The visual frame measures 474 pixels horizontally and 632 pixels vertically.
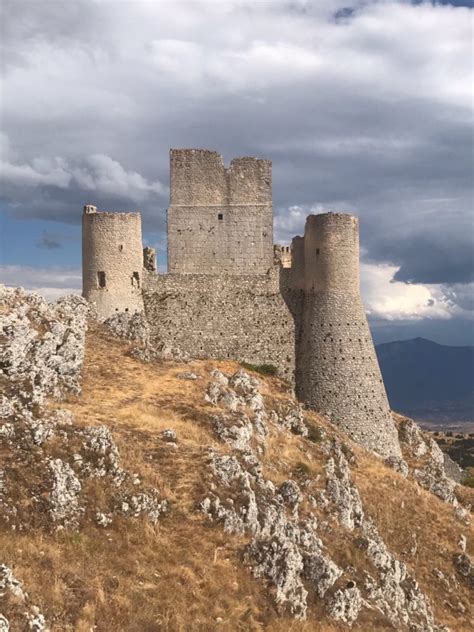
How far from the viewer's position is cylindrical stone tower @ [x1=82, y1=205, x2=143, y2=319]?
3928 centimetres

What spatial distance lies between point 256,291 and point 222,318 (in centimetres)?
252

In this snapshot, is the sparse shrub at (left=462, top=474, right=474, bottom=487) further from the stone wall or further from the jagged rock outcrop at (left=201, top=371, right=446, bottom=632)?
the jagged rock outcrop at (left=201, top=371, right=446, bottom=632)

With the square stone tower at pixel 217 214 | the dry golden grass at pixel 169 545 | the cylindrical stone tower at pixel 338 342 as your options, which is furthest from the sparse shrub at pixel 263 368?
the dry golden grass at pixel 169 545

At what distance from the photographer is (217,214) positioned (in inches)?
1642

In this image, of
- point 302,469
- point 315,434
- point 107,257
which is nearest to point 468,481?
point 315,434

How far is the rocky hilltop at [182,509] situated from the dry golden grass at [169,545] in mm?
47

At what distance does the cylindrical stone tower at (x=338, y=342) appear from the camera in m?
40.2

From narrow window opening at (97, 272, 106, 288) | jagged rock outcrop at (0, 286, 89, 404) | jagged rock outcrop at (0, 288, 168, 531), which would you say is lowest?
jagged rock outcrop at (0, 288, 168, 531)

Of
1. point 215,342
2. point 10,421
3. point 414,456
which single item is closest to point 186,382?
point 10,421

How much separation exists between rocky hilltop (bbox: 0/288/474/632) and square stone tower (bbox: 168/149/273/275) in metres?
9.87

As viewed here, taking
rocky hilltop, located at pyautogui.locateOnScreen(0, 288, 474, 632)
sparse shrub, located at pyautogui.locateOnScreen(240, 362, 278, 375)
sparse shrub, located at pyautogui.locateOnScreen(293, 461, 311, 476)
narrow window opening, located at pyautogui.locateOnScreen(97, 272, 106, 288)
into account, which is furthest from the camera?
sparse shrub, located at pyautogui.locateOnScreen(240, 362, 278, 375)

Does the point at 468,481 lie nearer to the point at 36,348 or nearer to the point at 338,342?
the point at 338,342

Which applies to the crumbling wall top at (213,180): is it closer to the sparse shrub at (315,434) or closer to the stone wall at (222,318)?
the stone wall at (222,318)

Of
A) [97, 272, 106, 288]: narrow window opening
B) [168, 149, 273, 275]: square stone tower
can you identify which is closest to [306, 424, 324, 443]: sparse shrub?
[168, 149, 273, 275]: square stone tower
